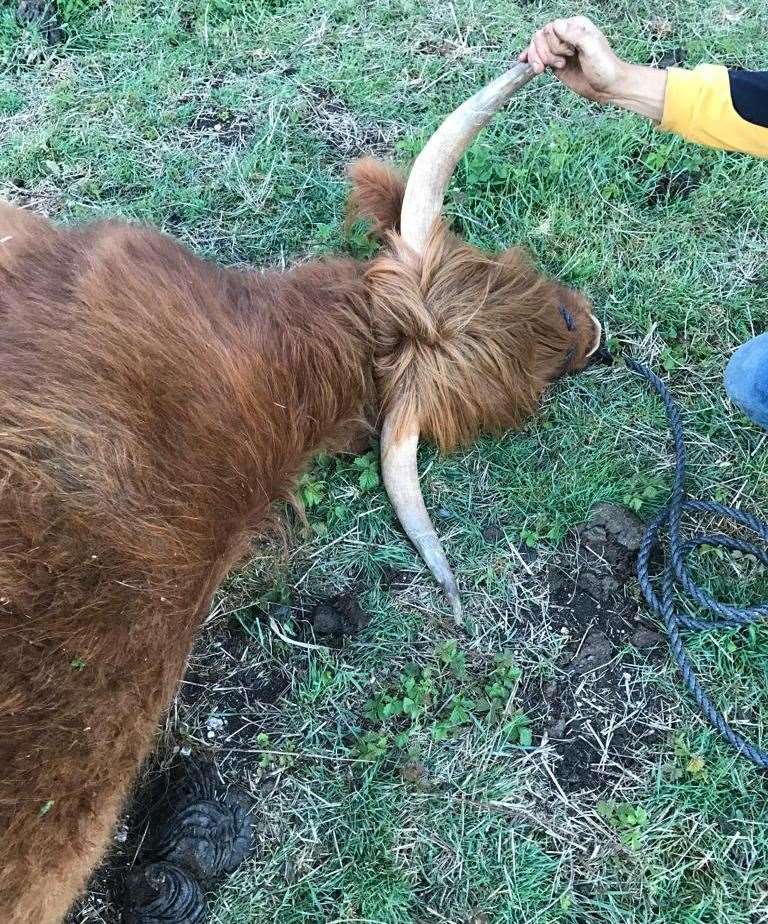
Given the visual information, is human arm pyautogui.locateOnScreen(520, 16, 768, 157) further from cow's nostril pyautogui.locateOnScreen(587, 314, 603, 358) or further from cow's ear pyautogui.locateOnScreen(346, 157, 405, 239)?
cow's nostril pyautogui.locateOnScreen(587, 314, 603, 358)

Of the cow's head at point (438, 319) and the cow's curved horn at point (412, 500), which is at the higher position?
the cow's head at point (438, 319)

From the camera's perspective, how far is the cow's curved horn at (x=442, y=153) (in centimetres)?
274

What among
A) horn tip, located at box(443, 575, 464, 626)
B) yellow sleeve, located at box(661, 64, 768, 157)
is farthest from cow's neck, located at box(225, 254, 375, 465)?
yellow sleeve, located at box(661, 64, 768, 157)

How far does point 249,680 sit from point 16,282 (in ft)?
→ 5.32

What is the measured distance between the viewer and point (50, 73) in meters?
3.99

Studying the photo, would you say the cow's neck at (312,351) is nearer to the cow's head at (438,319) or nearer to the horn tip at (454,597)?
the cow's head at (438,319)

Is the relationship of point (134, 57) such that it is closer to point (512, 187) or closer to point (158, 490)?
point (512, 187)

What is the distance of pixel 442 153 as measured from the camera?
2791 millimetres

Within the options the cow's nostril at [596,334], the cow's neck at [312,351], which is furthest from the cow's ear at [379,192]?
the cow's nostril at [596,334]

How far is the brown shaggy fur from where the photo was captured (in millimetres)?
2145

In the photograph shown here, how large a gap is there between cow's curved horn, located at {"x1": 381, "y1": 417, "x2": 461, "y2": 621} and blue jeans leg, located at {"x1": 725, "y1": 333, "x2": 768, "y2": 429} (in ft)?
4.03

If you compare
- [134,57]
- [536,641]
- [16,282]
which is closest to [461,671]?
[536,641]

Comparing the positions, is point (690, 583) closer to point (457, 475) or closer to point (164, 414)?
point (457, 475)

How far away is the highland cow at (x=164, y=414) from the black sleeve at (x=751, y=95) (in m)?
0.68
